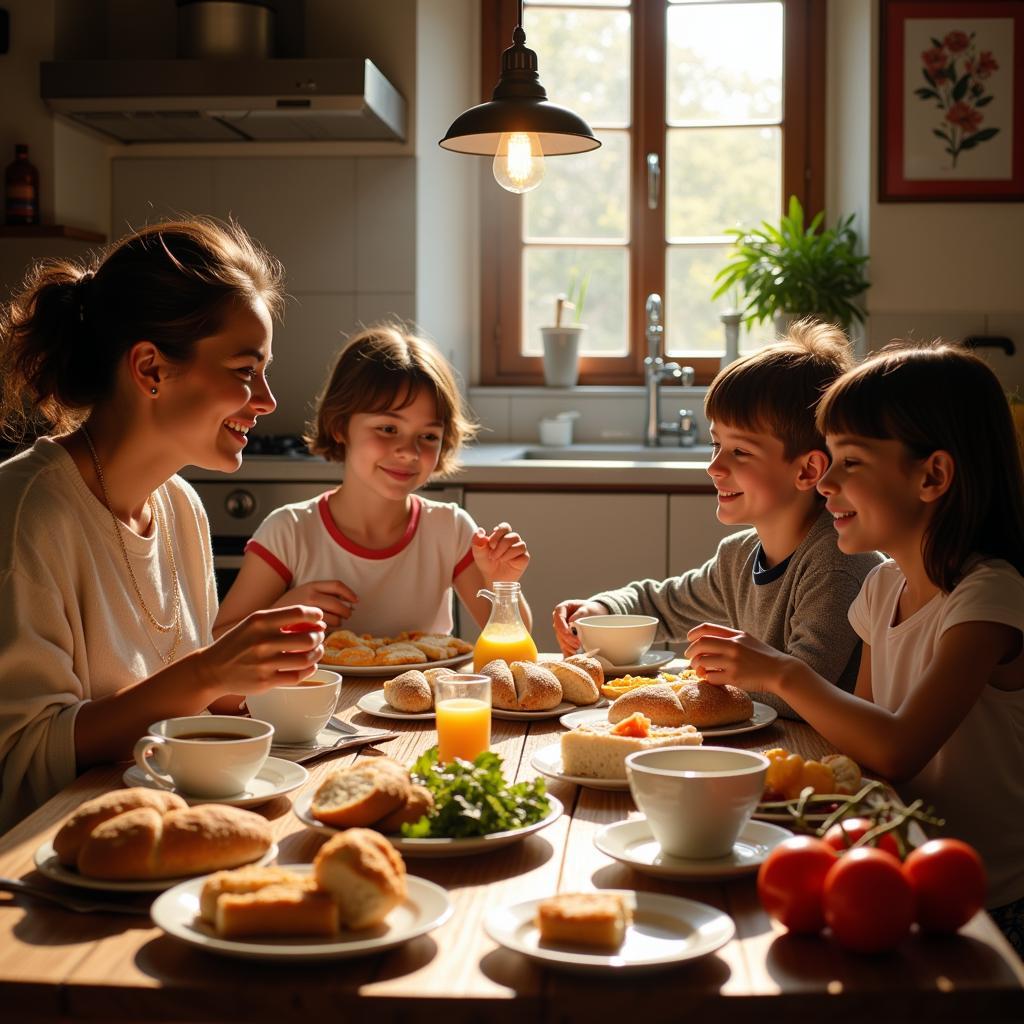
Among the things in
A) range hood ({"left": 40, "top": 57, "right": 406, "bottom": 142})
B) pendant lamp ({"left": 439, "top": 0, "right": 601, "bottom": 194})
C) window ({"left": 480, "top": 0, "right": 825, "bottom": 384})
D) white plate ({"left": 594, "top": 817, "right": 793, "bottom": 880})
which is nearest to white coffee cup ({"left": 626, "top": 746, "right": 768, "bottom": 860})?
white plate ({"left": 594, "top": 817, "right": 793, "bottom": 880})

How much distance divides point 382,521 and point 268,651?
1.13 metres

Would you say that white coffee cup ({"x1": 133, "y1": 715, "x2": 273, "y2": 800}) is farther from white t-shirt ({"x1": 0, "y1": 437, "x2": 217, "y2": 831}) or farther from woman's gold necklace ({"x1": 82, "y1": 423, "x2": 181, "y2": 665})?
woman's gold necklace ({"x1": 82, "y1": 423, "x2": 181, "y2": 665})

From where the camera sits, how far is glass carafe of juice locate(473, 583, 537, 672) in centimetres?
163

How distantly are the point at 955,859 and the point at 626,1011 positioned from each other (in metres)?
0.24

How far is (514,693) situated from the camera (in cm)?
149

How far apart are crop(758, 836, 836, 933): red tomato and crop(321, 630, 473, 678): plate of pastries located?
3.01 feet

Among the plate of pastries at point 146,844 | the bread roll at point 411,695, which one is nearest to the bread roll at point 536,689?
the bread roll at point 411,695

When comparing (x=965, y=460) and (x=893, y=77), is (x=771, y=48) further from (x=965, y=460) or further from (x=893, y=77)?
(x=965, y=460)

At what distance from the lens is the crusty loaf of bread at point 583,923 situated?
81 centimetres

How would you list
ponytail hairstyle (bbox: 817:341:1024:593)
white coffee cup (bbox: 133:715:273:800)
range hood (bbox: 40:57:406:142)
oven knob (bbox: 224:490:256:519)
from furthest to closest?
oven knob (bbox: 224:490:256:519) < range hood (bbox: 40:57:406:142) < ponytail hairstyle (bbox: 817:341:1024:593) < white coffee cup (bbox: 133:715:273:800)

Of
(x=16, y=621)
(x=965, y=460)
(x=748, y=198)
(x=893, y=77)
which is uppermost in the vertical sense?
(x=893, y=77)

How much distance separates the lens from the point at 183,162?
3.63m

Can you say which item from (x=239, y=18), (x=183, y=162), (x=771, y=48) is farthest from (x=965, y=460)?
(x=771, y=48)

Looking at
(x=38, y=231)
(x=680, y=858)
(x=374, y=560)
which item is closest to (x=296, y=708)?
(x=680, y=858)
